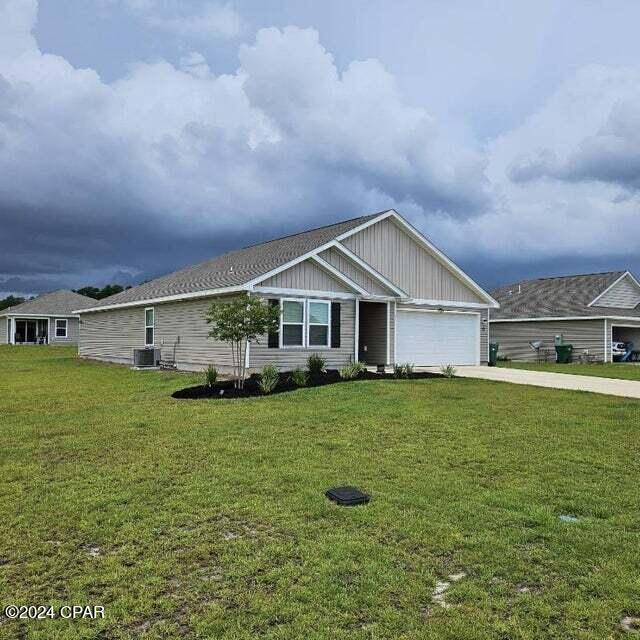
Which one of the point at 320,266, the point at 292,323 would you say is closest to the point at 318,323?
the point at 292,323

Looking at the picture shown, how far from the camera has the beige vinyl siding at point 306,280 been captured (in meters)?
16.8

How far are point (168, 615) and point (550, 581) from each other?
2.29 meters

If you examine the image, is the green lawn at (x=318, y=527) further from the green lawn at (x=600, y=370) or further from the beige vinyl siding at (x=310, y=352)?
the green lawn at (x=600, y=370)

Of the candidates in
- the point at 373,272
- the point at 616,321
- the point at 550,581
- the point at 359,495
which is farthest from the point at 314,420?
the point at 616,321

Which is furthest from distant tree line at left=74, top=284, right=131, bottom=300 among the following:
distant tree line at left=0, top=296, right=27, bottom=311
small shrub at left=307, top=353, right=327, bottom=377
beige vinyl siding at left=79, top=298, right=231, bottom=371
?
small shrub at left=307, top=353, right=327, bottom=377

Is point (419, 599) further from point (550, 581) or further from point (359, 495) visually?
point (359, 495)

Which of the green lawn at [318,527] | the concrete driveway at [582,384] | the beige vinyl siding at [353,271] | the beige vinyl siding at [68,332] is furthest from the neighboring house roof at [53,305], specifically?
the green lawn at [318,527]

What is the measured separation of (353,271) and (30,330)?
1453 inches

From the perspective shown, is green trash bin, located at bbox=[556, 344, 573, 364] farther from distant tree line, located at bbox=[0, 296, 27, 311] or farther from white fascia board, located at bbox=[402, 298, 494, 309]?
distant tree line, located at bbox=[0, 296, 27, 311]

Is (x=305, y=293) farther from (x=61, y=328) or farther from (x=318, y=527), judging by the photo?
(x=61, y=328)

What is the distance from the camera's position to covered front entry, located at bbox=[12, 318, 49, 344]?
46062 millimetres

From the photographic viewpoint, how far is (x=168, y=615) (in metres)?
3.16

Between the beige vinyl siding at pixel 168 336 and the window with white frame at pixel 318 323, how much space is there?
102 inches

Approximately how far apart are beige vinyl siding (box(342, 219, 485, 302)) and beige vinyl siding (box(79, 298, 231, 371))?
6133mm
